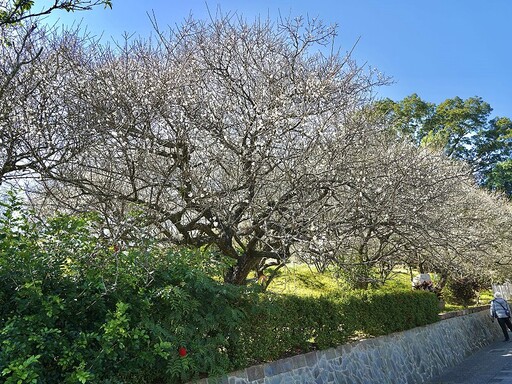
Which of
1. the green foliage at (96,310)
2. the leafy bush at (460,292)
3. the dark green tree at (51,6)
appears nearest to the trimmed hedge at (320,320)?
the green foliage at (96,310)

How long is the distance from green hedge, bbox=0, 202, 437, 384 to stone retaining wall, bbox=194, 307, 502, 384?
1.77 feet

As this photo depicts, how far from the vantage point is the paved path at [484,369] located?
870 centimetres

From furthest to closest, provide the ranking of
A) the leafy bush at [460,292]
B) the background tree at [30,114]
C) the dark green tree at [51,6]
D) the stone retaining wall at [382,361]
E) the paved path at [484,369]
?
1. the leafy bush at [460,292]
2. the paved path at [484,369]
3. the stone retaining wall at [382,361]
4. the background tree at [30,114]
5. the dark green tree at [51,6]

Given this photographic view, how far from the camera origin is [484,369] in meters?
9.92

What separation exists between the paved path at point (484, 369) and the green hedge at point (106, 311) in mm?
5752

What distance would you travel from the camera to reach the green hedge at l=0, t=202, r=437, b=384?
354cm

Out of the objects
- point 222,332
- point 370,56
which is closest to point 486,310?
point 370,56

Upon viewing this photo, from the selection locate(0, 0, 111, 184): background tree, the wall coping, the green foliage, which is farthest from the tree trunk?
the wall coping

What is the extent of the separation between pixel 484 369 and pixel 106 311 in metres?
9.28

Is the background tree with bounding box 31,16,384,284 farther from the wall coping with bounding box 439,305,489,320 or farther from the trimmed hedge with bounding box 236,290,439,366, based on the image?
the wall coping with bounding box 439,305,489,320

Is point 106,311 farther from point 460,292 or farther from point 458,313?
point 460,292

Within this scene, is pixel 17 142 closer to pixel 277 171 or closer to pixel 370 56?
pixel 277 171

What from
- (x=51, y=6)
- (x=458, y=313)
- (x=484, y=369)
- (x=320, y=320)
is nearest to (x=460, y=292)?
(x=458, y=313)

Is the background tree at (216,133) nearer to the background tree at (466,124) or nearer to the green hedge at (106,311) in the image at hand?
the green hedge at (106,311)
